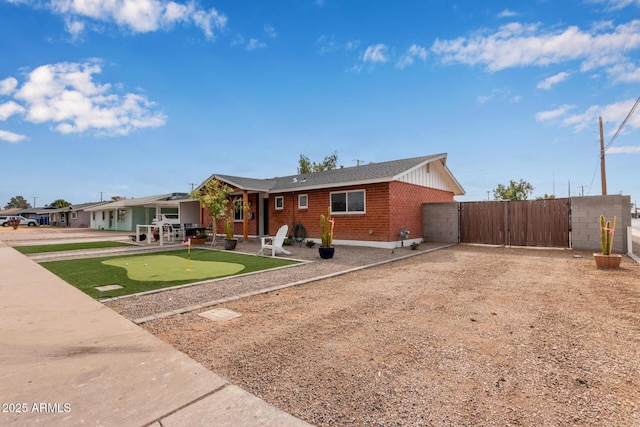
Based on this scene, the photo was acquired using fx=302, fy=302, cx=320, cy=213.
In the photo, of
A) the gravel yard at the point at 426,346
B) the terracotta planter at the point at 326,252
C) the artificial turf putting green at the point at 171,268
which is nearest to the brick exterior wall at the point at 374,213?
the terracotta planter at the point at 326,252

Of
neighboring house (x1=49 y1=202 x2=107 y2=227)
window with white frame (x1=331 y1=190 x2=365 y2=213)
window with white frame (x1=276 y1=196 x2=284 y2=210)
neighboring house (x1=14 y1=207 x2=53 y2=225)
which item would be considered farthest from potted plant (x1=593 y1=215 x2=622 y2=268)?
neighboring house (x1=14 y1=207 x2=53 y2=225)

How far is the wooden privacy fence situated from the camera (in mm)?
12033

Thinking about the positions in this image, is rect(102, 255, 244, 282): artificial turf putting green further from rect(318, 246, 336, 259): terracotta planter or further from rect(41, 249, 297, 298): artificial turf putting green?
rect(318, 246, 336, 259): terracotta planter

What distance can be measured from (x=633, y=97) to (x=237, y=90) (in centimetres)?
1806

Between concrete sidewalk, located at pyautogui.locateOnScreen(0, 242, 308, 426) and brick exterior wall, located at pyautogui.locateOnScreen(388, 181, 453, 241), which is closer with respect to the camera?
concrete sidewalk, located at pyautogui.locateOnScreen(0, 242, 308, 426)

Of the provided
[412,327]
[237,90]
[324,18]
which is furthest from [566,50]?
[237,90]

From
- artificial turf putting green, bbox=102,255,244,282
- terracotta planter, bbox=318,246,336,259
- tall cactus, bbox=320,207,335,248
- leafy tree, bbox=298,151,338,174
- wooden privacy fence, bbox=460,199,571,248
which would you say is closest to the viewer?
artificial turf putting green, bbox=102,255,244,282

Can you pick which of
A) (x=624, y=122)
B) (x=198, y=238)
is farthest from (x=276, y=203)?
(x=624, y=122)

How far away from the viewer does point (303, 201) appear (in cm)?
A: 1559

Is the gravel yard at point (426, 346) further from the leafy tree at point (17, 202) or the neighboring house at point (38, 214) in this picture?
the leafy tree at point (17, 202)

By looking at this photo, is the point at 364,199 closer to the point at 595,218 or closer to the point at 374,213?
the point at 374,213

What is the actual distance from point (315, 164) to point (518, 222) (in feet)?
95.9

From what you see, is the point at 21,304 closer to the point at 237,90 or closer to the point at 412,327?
the point at 412,327

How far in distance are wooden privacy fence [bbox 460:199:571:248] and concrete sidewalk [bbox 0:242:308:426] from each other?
13.9m
